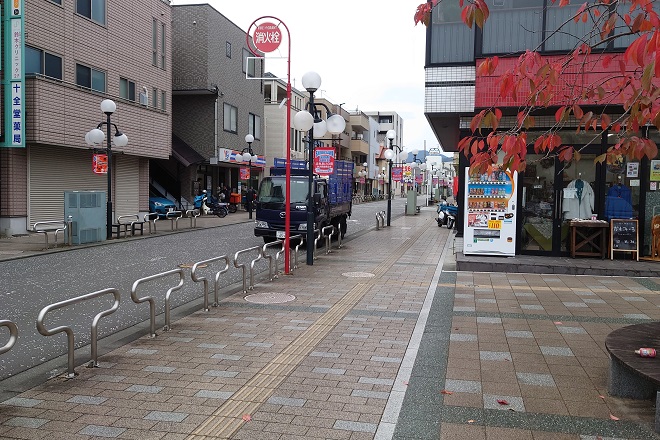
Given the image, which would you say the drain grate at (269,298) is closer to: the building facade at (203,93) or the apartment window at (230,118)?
the building facade at (203,93)

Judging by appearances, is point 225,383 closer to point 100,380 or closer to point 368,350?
point 100,380

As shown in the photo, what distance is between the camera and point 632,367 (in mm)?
4273

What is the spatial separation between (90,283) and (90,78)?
563 inches

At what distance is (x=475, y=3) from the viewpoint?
3.54 metres

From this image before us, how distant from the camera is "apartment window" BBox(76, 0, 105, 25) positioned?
21.4 metres

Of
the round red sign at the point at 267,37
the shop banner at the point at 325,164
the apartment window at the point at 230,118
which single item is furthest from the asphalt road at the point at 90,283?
the apartment window at the point at 230,118

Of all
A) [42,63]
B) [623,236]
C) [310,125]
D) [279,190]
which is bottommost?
[623,236]

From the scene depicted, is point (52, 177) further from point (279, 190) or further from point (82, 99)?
point (279, 190)

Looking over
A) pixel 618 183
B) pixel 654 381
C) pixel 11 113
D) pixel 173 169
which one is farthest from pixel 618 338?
pixel 173 169

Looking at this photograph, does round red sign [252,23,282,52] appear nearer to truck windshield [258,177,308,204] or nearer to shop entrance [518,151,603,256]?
truck windshield [258,177,308,204]

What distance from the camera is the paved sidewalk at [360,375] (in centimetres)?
413

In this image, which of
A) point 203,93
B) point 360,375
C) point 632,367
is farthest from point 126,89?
point 632,367

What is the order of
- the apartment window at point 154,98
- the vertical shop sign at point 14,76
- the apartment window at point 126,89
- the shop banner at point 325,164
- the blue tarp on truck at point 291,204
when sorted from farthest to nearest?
the apartment window at point 154,98 < the apartment window at point 126,89 < the shop banner at point 325,164 < the vertical shop sign at point 14,76 < the blue tarp on truck at point 291,204

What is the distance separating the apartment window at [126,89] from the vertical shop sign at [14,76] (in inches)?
288
